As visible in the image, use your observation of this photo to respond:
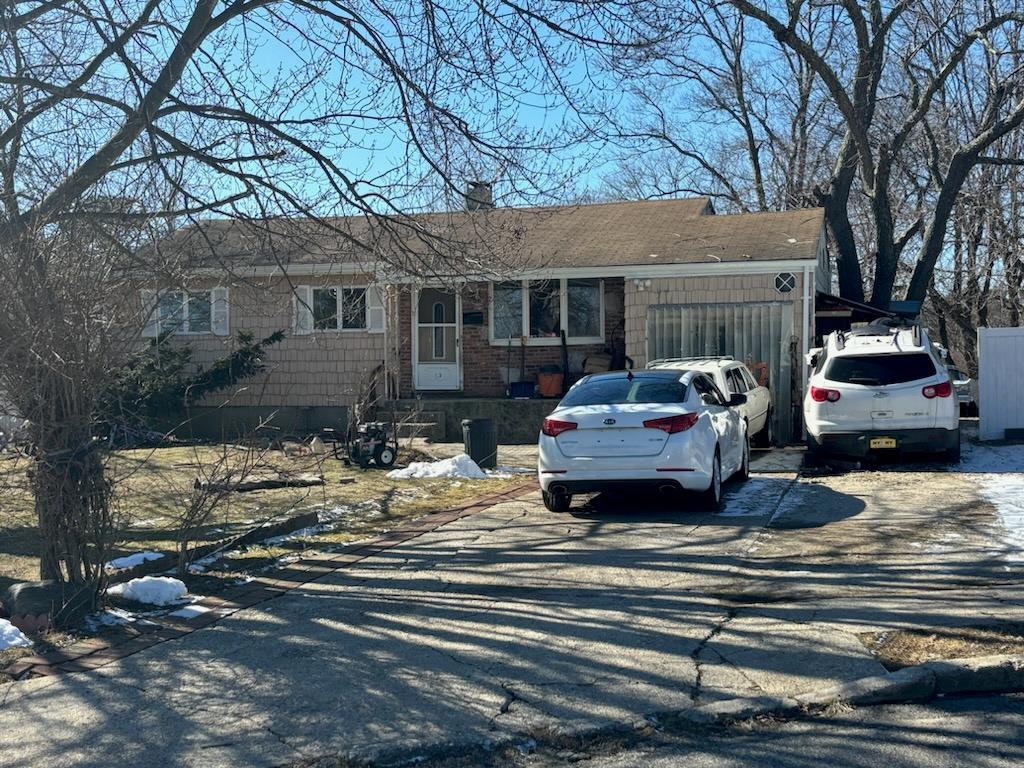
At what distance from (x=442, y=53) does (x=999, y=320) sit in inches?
1236

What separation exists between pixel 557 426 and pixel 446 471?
3776 millimetres

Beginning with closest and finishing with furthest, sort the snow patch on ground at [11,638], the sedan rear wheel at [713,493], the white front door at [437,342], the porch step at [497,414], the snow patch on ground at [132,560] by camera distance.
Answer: the snow patch on ground at [11,638]
the snow patch on ground at [132,560]
the sedan rear wheel at [713,493]
the porch step at [497,414]
the white front door at [437,342]

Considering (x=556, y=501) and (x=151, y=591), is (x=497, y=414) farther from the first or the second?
(x=151, y=591)

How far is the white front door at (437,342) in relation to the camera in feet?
69.4

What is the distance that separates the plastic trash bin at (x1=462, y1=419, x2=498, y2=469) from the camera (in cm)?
1471

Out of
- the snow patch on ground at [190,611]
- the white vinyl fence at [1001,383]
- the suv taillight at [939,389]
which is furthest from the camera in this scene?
the white vinyl fence at [1001,383]

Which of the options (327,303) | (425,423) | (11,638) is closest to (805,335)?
(425,423)

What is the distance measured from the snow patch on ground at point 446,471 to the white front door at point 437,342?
22.4 feet

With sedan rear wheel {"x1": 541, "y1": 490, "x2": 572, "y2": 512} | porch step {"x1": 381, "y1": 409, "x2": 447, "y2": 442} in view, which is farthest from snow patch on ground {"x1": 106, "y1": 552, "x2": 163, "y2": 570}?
porch step {"x1": 381, "y1": 409, "x2": 447, "y2": 442}

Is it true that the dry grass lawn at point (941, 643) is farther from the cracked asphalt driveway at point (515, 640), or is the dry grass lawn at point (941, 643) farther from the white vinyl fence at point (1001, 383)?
the white vinyl fence at point (1001, 383)

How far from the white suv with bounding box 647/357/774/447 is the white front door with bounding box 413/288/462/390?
5887mm

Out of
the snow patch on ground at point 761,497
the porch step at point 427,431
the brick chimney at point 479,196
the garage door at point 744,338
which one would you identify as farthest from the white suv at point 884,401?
the porch step at point 427,431

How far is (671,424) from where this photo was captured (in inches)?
408

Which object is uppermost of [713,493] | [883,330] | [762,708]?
[883,330]
